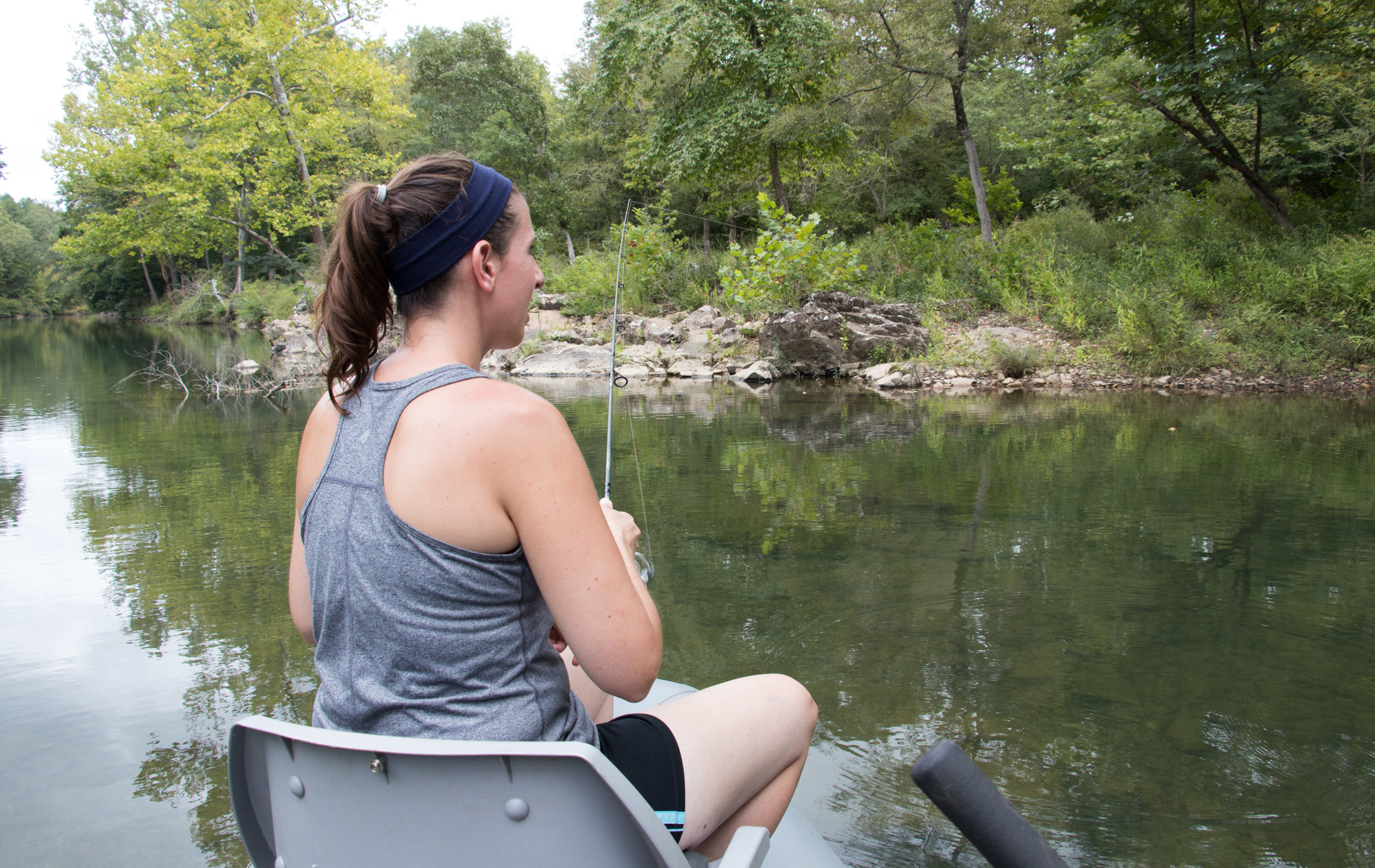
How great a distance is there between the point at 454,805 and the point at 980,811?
19.7 inches

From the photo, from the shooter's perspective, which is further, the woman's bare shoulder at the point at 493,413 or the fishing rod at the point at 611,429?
the fishing rod at the point at 611,429

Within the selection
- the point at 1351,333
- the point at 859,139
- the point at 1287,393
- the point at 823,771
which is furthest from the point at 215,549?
the point at 859,139

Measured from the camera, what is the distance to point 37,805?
2.11m

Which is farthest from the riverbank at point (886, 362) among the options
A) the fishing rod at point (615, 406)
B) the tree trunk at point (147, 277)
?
the tree trunk at point (147, 277)

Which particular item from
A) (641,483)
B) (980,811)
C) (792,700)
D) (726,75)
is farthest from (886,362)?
(980,811)

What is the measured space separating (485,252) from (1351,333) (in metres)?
10.9

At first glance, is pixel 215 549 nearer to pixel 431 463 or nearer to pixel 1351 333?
pixel 431 463

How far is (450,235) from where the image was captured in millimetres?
1114

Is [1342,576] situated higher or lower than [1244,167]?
lower

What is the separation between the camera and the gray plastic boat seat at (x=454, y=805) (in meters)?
0.79

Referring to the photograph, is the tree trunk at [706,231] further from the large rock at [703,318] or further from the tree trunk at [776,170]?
the large rock at [703,318]

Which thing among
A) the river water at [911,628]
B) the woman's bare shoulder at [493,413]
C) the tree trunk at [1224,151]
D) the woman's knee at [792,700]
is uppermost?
the tree trunk at [1224,151]

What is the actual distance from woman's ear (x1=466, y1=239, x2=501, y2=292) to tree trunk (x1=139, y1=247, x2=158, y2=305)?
4276 cm

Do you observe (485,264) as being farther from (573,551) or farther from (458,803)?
(458,803)
